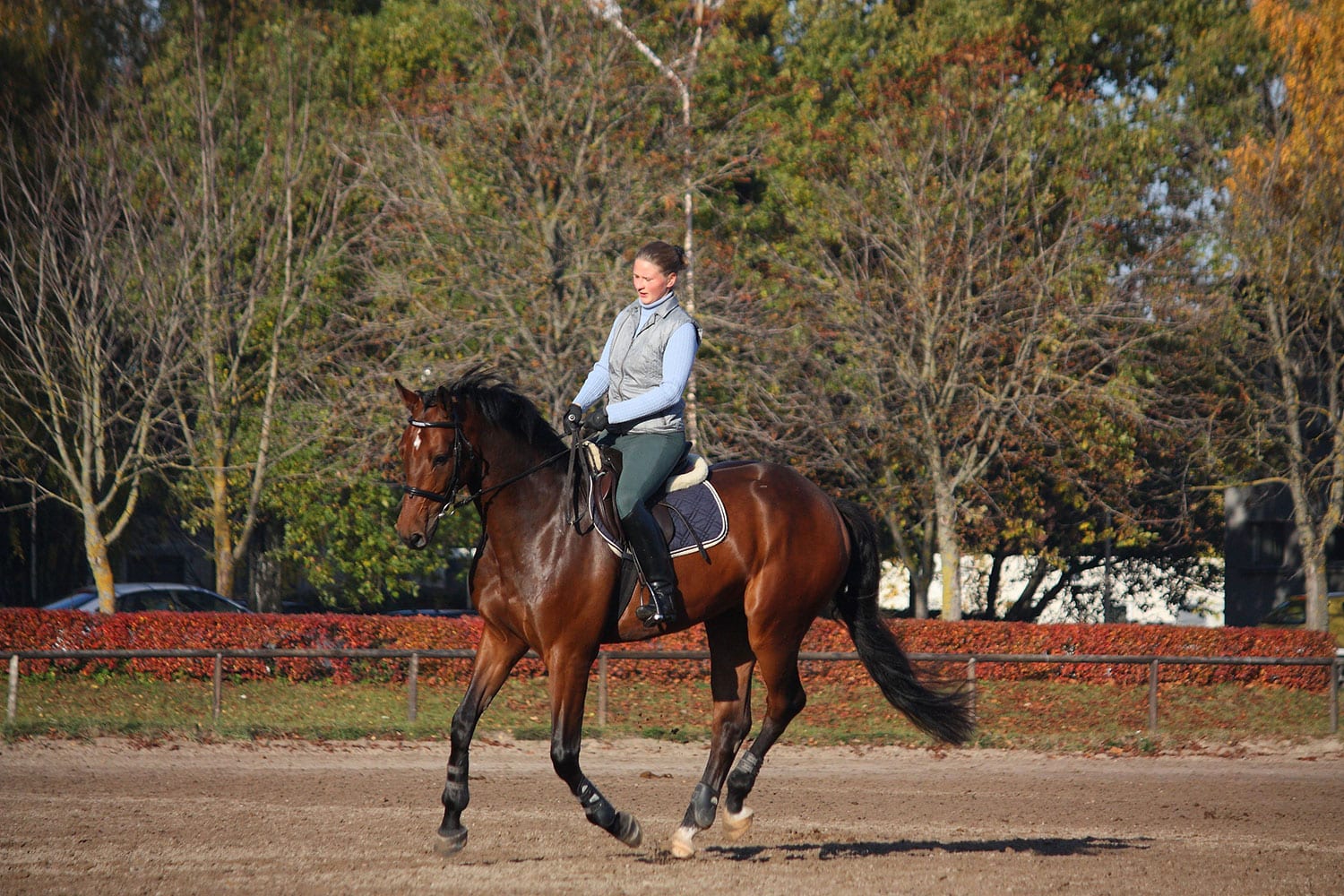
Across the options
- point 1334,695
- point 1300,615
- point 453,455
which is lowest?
point 1334,695

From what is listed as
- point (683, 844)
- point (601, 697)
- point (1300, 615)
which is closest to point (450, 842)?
point (683, 844)

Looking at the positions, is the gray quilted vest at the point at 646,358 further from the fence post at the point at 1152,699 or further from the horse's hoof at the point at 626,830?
the fence post at the point at 1152,699

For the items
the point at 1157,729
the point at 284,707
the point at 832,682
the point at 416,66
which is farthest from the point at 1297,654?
the point at 416,66

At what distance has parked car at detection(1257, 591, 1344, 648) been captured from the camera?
21.9 meters

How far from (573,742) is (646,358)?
6.51 feet

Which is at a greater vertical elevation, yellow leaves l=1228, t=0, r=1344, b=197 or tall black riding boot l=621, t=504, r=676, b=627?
yellow leaves l=1228, t=0, r=1344, b=197

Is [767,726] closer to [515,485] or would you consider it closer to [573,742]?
[573,742]

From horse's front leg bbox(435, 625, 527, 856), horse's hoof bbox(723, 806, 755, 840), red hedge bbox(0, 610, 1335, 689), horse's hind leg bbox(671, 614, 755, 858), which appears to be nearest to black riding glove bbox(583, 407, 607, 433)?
horse's front leg bbox(435, 625, 527, 856)

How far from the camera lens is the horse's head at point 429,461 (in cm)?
656

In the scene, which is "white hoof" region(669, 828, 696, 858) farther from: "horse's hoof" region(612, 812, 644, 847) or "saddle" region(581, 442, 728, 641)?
"saddle" region(581, 442, 728, 641)

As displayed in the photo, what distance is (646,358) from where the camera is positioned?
23.7 feet

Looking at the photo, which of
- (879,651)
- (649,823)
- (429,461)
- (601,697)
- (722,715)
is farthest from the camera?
(601,697)

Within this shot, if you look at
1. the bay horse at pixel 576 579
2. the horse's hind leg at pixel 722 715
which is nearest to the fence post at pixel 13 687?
the bay horse at pixel 576 579

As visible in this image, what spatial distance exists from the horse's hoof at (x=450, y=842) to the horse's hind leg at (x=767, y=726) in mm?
1467
